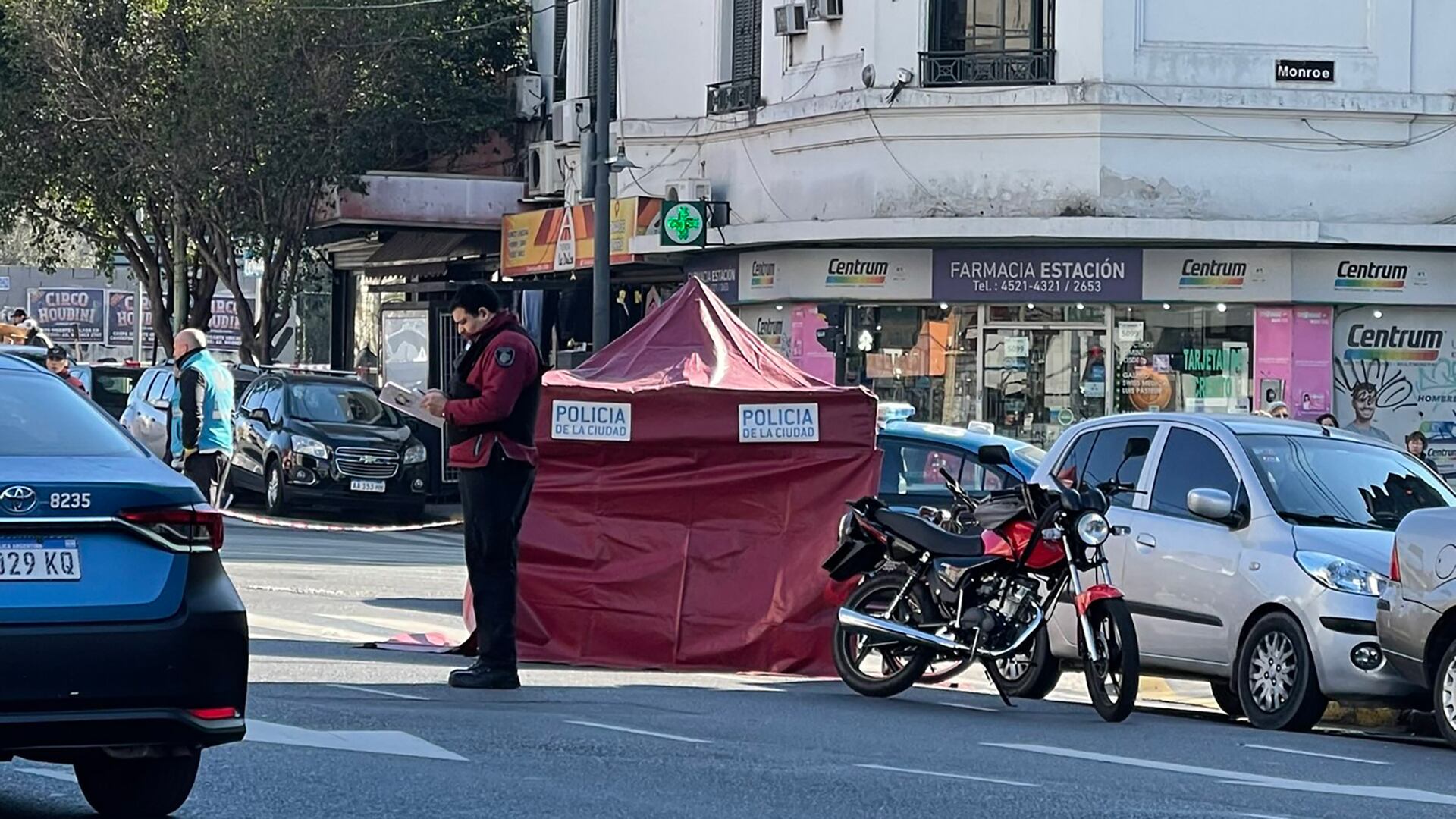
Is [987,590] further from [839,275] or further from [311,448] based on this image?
[839,275]

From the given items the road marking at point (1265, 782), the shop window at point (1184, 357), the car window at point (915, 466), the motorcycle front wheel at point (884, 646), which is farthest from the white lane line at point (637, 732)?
the shop window at point (1184, 357)

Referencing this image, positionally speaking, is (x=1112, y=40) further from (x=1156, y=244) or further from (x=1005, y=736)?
(x=1005, y=736)

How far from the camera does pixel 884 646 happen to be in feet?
37.3

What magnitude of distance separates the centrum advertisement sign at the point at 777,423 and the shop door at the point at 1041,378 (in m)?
14.1

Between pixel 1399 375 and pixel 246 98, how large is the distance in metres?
16.9

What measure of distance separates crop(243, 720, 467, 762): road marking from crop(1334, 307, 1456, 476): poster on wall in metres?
19.0

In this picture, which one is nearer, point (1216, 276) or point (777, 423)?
point (777, 423)

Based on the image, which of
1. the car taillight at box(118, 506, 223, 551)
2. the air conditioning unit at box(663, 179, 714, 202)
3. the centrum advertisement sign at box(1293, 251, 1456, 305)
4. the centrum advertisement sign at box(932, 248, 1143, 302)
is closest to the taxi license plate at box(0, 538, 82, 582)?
the car taillight at box(118, 506, 223, 551)

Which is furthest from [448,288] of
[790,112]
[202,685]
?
[202,685]

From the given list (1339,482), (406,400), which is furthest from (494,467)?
(1339,482)

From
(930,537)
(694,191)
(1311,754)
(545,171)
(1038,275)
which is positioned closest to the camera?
(1311,754)

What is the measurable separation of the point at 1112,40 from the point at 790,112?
4264mm

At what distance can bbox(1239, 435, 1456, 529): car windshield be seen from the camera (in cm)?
1157

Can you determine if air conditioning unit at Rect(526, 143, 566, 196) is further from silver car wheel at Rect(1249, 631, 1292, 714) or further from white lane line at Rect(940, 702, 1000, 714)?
silver car wheel at Rect(1249, 631, 1292, 714)
